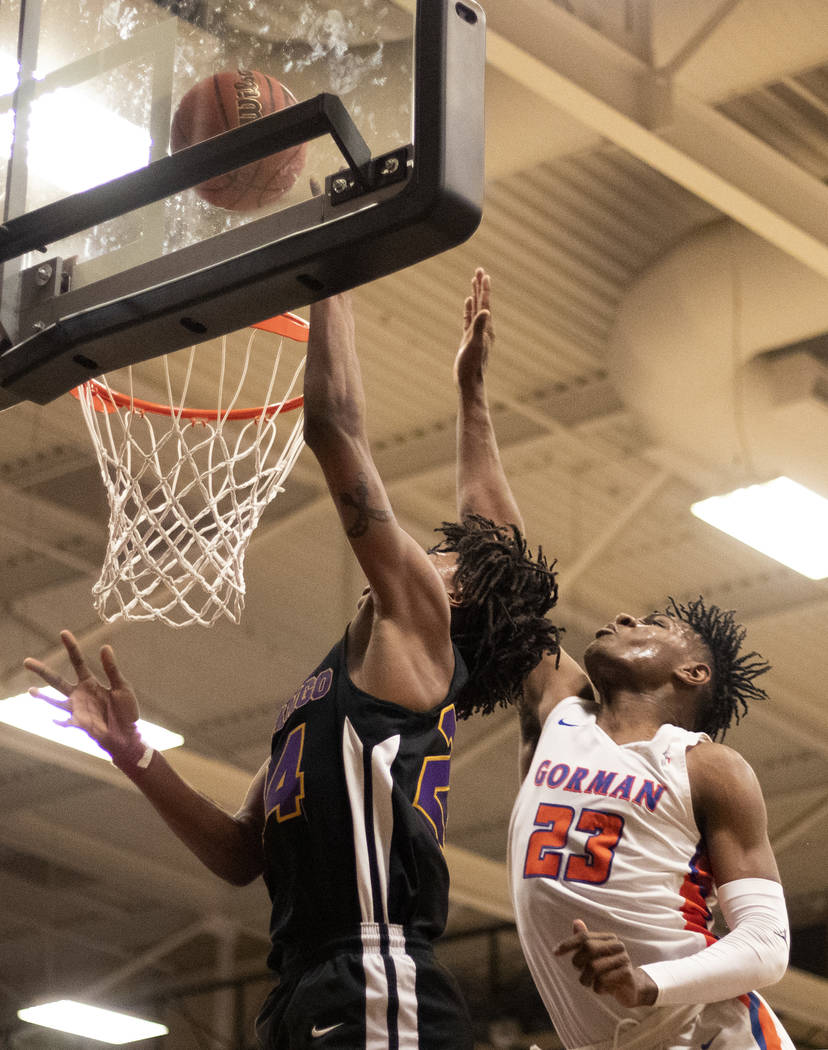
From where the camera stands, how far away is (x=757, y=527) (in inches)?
289

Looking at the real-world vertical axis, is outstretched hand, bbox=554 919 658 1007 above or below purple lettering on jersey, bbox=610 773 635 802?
below

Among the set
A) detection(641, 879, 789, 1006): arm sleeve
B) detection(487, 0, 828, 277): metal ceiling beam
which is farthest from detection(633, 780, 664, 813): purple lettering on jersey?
detection(487, 0, 828, 277): metal ceiling beam

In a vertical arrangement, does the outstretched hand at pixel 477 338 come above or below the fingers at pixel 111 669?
above

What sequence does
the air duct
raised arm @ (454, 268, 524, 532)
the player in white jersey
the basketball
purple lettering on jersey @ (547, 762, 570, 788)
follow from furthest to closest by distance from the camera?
1. the air duct
2. raised arm @ (454, 268, 524, 532)
3. purple lettering on jersey @ (547, 762, 570, 788)
4. the player in white jersey
5. the basketball

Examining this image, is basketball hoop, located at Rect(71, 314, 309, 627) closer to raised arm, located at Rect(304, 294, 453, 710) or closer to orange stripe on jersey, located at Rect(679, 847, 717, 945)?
raised arm, located at Rect(304, 294, 453, 710)

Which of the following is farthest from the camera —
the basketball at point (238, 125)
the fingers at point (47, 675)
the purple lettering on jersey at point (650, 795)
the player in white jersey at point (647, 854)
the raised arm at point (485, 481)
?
the raised arm at point (485, 481)

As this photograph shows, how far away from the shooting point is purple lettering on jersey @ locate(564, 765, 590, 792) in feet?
11.8

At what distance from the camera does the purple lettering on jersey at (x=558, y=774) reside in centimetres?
365

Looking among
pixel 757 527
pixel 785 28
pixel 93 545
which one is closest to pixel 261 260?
pixel 785 28

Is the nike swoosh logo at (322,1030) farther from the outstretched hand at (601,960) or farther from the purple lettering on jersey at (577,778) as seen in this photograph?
the purple lettering on jersey at (577,778)

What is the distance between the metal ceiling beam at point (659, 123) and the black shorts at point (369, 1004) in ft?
10.9

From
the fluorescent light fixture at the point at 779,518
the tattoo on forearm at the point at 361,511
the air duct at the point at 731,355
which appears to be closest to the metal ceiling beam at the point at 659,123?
the air duct at the point at 731,355

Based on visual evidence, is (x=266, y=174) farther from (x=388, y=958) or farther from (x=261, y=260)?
(x=388, y=958)

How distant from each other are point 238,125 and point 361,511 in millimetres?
764
